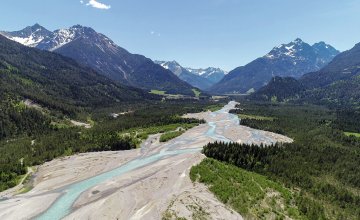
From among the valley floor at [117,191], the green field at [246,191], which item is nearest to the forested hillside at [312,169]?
the green field at [246,191]

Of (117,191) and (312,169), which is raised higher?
(117,191)

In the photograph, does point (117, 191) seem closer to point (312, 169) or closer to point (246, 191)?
point (246, 191)

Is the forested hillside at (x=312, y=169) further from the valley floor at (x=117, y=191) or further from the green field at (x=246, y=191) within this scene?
the valley floor at (x=117, y=191)

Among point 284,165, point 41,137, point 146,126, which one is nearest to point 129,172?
point 284,165

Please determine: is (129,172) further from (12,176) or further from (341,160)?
(341,160)

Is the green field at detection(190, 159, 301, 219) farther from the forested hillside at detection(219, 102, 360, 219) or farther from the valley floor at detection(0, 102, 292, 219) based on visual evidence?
the forested hillside at detection(219, 102, 360, 219)

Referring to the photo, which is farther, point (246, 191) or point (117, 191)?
point (246, 191)

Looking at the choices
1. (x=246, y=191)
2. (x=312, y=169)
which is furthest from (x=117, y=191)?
(x=312, y=169)
